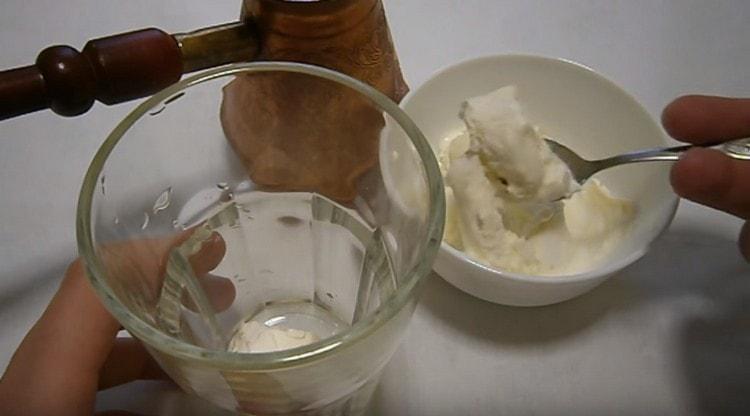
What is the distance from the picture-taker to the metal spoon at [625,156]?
1.37 ft

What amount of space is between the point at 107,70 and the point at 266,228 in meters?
0.11

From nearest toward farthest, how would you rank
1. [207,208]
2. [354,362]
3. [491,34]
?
[354,362]
[207,208]
[491,34]

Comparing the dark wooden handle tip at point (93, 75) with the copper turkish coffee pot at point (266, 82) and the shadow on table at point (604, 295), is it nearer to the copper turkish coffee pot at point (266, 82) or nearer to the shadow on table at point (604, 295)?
the copper turkish coffee pot at point (266, 82)

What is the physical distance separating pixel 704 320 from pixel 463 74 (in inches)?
7.4

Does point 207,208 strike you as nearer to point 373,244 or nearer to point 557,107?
point 373,244

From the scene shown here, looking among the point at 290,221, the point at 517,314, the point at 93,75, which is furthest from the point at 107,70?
the point at 517,314

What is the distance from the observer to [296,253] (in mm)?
423

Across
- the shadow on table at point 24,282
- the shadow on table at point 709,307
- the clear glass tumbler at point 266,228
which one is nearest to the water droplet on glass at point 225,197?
the clear glass tumbler at point 266,228

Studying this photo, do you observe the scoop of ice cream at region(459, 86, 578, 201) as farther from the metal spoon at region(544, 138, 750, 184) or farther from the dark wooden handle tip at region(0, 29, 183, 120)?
the dark wooden handle tip at region(0, 29, 183, 120)

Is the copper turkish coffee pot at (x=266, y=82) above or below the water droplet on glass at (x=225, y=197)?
above

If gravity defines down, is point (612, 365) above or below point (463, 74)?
below

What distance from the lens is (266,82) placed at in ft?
1.26

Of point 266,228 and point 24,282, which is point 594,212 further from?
point 24,282

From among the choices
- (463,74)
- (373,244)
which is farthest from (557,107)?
(373,244)
